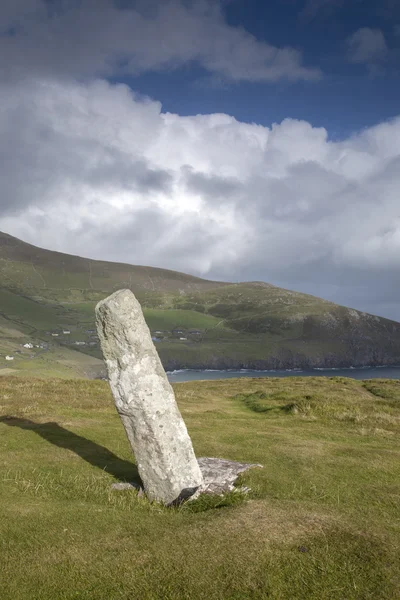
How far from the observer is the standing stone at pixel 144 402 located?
570 inches

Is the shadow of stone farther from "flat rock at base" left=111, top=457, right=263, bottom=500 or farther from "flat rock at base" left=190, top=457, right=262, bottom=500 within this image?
"flat rock at base" left=190, top=457, right=262, bottom=500

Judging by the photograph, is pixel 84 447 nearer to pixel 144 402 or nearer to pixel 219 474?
pixel 144 402

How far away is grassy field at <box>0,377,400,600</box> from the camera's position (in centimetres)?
811

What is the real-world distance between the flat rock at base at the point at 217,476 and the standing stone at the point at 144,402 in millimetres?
449

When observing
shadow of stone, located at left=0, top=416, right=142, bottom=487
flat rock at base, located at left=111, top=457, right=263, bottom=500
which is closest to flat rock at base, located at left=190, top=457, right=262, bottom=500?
flat rock at base, located at left=111, top=457, right=263, bottom=500

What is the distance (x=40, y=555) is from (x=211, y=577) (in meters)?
3.52

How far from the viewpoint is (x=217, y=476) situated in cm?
1520

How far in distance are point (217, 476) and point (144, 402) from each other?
3561 millimetres

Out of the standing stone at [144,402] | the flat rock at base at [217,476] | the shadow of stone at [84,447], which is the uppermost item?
the standing stone at [144,402]

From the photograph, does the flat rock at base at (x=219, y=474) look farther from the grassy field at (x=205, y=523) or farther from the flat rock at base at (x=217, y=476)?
the grassy field at (x=205, y=523)

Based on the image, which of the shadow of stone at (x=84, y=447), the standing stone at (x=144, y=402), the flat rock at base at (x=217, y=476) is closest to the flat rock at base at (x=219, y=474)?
the flat rock at base at (x=217, y=476)

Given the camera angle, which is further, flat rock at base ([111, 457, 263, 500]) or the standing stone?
the standing stone

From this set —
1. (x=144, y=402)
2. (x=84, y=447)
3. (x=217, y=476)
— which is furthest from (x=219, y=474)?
(x=84, y=447)

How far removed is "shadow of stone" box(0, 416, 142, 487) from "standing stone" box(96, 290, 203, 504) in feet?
5.71
